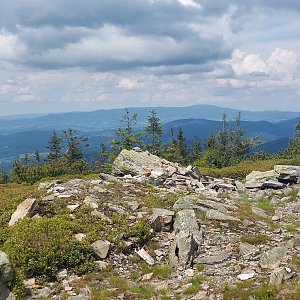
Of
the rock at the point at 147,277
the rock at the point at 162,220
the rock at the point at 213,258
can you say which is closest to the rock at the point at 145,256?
the rock at the point at 147,277

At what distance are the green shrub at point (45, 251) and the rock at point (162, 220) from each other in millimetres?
3906

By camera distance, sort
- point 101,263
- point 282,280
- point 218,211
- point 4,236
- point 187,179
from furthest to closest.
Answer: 1. point 187,179
2. point 218,211
3. point 4,236
4. point 101,263
5. point 282,280

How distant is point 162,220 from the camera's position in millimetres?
17516

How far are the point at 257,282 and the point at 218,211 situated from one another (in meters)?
8.16

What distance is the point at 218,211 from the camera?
1936 cm

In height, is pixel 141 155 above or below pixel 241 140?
above

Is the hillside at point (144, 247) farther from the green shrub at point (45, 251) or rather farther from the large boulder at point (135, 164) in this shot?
the large boulder at point (135, 164)

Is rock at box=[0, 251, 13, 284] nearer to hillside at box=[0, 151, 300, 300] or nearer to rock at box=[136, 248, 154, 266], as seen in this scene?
hillside at box=[0, 151, 300, 300]

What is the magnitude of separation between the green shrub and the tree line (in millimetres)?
45710

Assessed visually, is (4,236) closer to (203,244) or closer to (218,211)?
(203,244)

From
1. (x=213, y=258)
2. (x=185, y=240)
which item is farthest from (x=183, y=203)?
(x=213, y=258)

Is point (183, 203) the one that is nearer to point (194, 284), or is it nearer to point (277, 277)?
point (194, 284)

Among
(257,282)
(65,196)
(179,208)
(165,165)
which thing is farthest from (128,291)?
(165,165)

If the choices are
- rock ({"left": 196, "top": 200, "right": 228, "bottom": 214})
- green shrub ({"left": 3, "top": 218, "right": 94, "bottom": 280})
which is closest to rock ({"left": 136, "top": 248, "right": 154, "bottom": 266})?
green shrub ({"left": 3, "top": 218, "right": 94, "bottom": 280})
